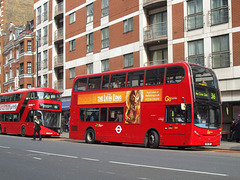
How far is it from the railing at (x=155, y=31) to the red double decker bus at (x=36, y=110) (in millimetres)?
8955

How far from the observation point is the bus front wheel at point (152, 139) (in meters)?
16.7

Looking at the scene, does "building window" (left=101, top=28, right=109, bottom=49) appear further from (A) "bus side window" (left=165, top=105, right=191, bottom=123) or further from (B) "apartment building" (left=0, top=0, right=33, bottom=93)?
(B) "apartment building" (left=0, top=0, right=33, bottom=93)

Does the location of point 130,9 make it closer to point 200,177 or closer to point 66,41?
point 66,41

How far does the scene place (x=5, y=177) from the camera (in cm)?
809

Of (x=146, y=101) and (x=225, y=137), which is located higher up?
(x=146, y=101)

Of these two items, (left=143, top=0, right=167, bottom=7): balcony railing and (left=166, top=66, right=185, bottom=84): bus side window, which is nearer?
(left=166, top=66, right=185, bottom=84): bus side window

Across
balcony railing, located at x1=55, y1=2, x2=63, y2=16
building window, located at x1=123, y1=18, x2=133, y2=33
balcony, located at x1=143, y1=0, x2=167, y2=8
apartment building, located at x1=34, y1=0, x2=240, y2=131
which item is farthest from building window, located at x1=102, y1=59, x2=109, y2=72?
balcony railing, located at x1=55, y1=2, x2=63, y2=16

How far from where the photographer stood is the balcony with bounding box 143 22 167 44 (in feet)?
85.7

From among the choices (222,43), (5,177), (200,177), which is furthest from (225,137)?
(5,177)

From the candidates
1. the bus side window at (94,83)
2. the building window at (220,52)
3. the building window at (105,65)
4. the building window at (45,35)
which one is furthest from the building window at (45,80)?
the building window at (220,52)

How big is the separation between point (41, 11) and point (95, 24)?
1433cm

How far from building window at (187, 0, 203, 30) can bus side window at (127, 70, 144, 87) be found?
26.7 feet

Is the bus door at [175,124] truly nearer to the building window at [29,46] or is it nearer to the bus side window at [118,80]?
the bus side window at [118,80]

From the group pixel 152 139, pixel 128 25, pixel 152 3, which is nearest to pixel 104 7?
pixel 128 25
